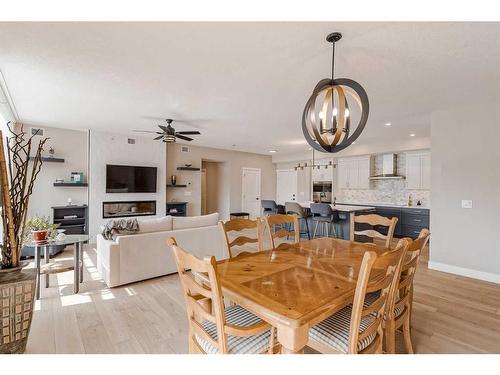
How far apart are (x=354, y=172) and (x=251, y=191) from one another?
3.47 m

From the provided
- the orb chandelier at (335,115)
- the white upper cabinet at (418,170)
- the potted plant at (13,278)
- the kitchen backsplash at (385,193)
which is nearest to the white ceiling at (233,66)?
the orb chandelier at (335,115)

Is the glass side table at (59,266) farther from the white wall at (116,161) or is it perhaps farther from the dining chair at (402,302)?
the dining chair at (402,302)

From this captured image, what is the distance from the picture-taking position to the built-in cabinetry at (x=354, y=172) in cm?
723

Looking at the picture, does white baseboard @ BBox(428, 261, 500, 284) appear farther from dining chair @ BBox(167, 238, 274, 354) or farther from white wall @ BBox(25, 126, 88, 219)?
white wall @ BBox(25, 126, 88, 219)

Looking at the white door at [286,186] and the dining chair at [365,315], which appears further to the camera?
the white door at [286,186]

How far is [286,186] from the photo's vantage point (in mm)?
9453

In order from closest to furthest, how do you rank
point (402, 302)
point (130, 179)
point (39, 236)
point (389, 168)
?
point (402, 302)
point (39, 236)
point (130, 179)
point (389, 168)

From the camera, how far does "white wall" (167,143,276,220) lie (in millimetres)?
7301

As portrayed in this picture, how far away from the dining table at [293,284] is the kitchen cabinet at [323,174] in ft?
20.0

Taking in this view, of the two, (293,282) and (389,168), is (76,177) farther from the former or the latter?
(389,168)

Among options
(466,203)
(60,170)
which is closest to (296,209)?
(466,203)

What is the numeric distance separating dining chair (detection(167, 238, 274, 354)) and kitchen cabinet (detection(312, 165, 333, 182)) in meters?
7.08

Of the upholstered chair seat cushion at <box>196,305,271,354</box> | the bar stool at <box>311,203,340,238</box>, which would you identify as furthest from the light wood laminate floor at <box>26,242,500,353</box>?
the bar stool at <box>311,203,340,238</box>

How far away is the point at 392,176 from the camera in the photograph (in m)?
6.65
